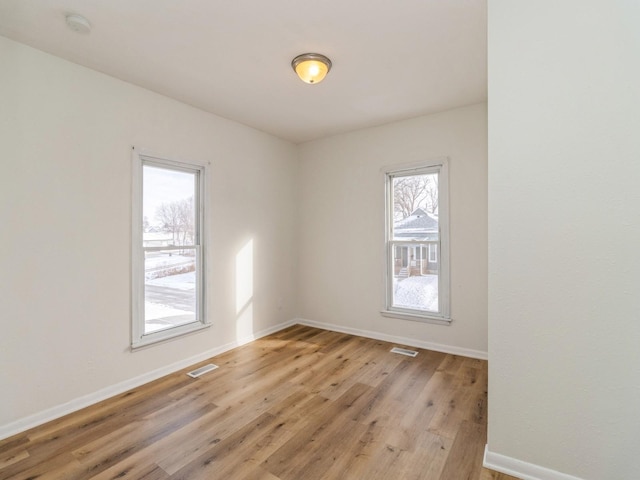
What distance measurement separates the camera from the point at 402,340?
400cm

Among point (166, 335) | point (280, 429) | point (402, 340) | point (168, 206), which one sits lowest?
point (280, 429)

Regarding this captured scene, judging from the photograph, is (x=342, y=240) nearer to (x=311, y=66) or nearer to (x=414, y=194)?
(x=414, y=194)

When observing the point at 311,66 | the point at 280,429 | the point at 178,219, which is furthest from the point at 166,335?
the point at 311,66

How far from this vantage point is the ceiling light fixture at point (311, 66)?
8.23 ft

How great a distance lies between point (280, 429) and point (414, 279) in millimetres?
2428

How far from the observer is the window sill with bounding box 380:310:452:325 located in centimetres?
374

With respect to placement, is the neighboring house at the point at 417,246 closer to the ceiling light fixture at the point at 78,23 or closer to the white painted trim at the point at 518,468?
the white painted trim at the point at 518,468

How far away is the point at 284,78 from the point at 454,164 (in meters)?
2.11

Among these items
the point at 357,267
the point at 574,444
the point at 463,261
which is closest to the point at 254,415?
the point at 574,444

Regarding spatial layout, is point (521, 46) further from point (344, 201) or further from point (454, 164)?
point (344, 201)

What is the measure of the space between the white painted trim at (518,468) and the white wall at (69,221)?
2.85 meters

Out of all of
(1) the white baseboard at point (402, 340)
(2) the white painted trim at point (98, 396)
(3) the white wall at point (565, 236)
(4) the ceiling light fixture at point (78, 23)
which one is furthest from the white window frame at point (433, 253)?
(4) the ceiling light fixture at point (78, 23)

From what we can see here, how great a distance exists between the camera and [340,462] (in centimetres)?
195

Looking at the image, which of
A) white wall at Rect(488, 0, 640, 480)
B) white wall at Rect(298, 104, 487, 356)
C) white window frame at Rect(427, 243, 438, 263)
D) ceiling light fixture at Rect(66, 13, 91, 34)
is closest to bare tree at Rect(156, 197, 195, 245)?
ceiling light fixture at Rect(66, 13, 91, 34)
